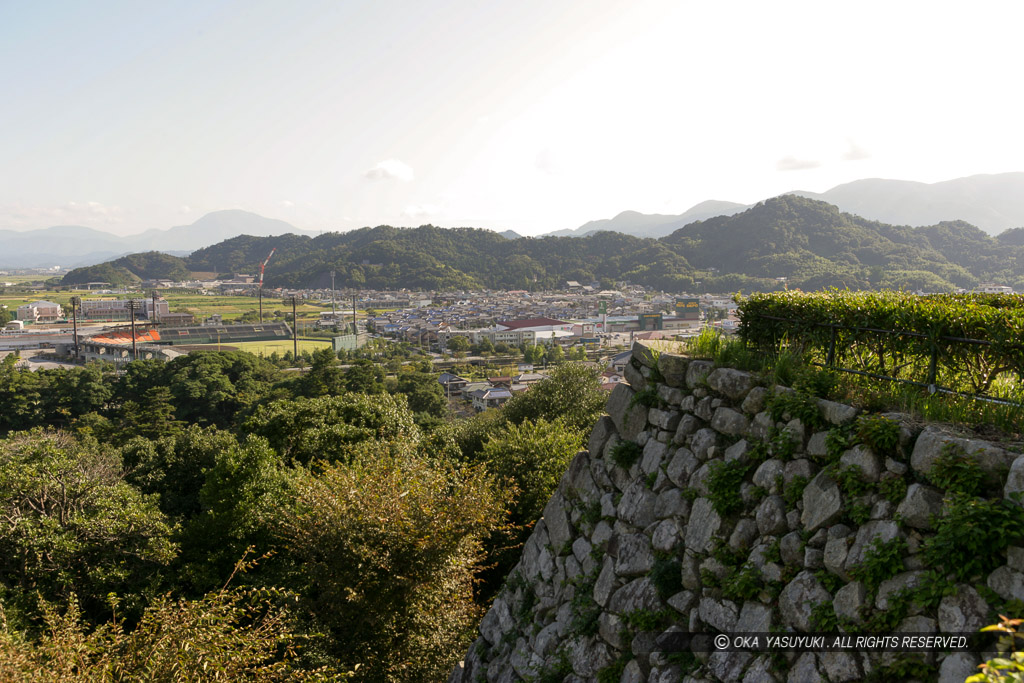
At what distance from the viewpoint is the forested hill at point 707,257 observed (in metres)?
48.6

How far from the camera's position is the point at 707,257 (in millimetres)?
111000

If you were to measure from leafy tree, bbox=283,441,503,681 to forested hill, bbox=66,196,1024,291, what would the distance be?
939 centimetres

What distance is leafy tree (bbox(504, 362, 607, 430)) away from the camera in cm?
1625

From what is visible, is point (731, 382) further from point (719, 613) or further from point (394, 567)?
point (394, 567)

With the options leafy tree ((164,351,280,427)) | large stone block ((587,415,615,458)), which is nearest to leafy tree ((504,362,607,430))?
large stone block ((587,415,615,458))

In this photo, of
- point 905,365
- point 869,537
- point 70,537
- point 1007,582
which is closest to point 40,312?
point 70,537

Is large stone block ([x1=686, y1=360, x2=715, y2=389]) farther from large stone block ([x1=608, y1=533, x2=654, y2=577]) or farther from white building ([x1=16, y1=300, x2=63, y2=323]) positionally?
white building ([x1=16, y1=300, x2=63, y2=323])

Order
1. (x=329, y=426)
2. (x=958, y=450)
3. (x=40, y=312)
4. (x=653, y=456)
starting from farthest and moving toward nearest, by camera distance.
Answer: (x=40, y=312) < (x=329, y=426) < (x=653, y=456) < (x=958, y=450)

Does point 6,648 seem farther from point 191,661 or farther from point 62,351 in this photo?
point 62,351

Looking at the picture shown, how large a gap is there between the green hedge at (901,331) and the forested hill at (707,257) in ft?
25.0

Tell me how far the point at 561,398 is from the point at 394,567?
10.5 meters

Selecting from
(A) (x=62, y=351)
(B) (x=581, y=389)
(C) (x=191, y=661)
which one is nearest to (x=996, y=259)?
(B) (x=581, y=389)

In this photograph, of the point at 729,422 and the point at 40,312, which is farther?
the point at 40,312

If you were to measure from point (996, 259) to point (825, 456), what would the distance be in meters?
55.4
